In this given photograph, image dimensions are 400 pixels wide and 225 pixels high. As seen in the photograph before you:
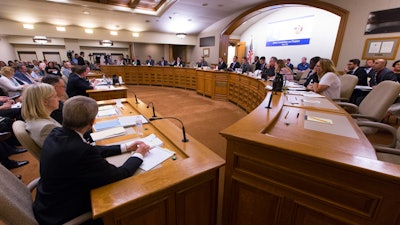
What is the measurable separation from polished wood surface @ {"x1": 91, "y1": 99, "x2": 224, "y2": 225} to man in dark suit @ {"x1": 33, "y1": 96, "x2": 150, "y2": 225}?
9 centimetres

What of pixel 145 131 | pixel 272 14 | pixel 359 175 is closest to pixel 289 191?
pixel 359 175

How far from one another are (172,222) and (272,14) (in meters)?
11.2

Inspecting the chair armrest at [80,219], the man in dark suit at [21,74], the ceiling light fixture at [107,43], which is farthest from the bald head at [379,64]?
the ceiling light fixture at [107,43]

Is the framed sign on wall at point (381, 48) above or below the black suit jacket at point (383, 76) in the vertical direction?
above

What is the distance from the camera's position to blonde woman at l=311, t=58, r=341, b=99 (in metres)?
2.81

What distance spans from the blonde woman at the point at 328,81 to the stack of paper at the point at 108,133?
3.02m

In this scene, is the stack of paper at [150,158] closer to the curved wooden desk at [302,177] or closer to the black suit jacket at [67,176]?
the black suit jacket at [67,176]

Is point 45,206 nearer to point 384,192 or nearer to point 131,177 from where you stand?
point 131,177

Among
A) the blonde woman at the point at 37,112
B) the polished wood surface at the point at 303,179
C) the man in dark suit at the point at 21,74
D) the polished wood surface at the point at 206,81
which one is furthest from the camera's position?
the polished wood surface at the point at 206,81

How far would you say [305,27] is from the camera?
8.27 metres

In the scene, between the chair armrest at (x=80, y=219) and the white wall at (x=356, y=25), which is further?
the white wall at (x=356, y=25)

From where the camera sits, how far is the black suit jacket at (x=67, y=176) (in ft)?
3.05

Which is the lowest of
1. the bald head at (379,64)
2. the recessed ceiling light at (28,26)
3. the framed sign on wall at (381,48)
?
the bald head at (379,64)

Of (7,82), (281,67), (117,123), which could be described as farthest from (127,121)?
(7,82)
